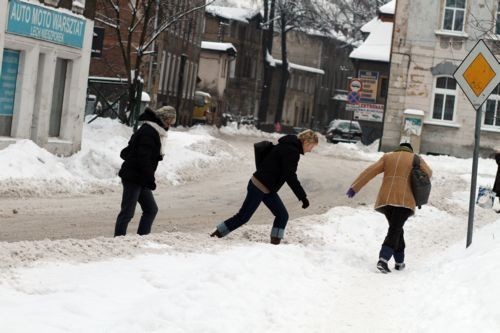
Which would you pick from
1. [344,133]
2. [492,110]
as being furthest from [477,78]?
[344,133]

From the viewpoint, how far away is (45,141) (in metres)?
20.3

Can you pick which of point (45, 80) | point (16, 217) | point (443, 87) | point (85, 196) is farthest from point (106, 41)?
point (16, 217)

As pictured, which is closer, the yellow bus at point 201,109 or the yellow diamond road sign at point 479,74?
the yellow diamond road sign at point 479,74

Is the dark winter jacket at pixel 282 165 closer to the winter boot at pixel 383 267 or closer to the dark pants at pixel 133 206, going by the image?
the winter boot at pixel 383 267

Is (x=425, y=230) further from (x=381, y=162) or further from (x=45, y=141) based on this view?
(x=45, y=141)

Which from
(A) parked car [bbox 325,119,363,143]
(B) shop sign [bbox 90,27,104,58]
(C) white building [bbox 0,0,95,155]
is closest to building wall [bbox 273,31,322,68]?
(A) parked car [bbox 325,119,363,143]

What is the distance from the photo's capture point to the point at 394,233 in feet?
36.7

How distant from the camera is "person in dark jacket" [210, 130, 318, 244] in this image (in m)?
11.4

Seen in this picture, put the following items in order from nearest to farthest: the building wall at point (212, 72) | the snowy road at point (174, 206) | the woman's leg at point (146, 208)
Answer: the woman's leg at point (146, 208) < the snowy road at point (174, 206) < the building wall at point (212, 72)

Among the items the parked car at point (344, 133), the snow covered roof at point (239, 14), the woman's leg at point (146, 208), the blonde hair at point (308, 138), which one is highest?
the snow covered roof at point (239, 14)

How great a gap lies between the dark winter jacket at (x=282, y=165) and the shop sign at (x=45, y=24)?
28.6ft

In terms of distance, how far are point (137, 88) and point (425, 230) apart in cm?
1275

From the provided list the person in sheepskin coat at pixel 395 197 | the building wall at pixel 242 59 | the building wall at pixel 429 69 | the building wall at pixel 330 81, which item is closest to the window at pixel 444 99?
the building wall at pixel 429 69

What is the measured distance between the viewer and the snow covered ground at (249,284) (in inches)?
264
